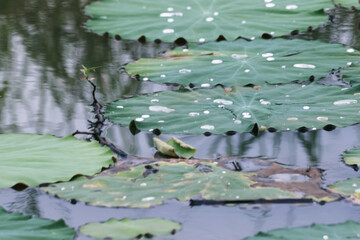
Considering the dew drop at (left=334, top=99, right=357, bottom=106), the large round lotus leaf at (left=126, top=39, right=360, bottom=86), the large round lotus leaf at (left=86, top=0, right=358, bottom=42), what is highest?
the large round lotus leaf at (left=86, top=0, right=358, bottom=42)

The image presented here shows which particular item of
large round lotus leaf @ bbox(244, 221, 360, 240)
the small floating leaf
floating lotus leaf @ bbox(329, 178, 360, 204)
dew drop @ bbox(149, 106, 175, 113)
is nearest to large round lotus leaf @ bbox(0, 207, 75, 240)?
large round lotus leaf @ bbox(244, 221, 360, 240)

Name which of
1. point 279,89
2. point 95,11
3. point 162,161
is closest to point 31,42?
point 95,11

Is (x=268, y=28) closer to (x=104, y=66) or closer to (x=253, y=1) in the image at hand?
(x=253, y=1)

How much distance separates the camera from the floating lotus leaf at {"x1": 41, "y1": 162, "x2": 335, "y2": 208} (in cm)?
173

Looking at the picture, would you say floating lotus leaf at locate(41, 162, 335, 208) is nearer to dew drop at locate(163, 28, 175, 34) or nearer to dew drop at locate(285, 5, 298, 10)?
dew drop at locate(163, 28, 175, 34)

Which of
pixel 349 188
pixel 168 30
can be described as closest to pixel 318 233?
pixel 349 188

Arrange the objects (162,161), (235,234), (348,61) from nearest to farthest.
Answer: (235,234)
(162,161)
(348,61)

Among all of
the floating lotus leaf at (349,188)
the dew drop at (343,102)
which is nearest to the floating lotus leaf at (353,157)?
the floating lotus leaf at (349,188)

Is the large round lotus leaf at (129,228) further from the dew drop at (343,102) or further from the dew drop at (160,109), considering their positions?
the dew drop at (343,102)

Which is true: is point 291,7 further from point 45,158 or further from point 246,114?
point 45,158

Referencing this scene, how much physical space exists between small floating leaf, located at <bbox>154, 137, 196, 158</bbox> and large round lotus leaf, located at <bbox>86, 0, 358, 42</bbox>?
1126mm

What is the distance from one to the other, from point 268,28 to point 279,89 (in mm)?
812

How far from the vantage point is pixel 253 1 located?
362 centimetres

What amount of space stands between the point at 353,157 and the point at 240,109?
469 millimetres
